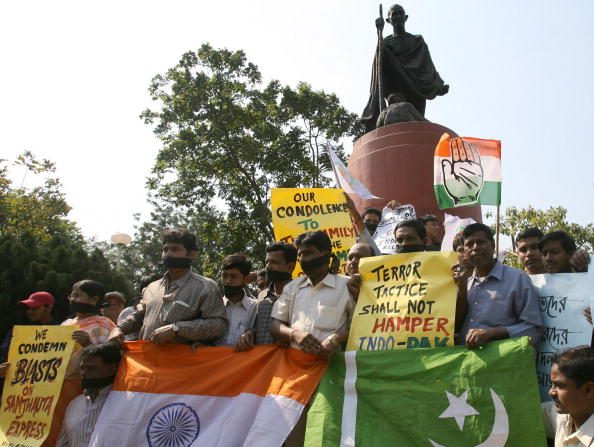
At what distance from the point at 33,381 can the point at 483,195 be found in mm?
4725

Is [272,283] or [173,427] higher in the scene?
[272,283]

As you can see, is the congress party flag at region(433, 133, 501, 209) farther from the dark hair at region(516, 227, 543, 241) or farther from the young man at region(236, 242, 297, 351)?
the young man at region(236, 242, 297, 351)

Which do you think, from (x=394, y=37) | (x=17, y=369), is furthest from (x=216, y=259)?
(x=17, y=369)

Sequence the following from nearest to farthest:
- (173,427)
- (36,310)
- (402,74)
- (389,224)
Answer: (173,427) < (36,310) < (389,224) < (402,74)

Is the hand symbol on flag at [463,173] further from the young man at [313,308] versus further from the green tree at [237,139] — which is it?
the green tree at [237,139]

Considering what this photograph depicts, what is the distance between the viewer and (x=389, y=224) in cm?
703

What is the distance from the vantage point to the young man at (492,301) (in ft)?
11.3

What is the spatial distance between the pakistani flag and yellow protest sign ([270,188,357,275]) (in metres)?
2.63

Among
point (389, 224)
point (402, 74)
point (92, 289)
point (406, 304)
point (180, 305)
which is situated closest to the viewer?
point (406, 304)

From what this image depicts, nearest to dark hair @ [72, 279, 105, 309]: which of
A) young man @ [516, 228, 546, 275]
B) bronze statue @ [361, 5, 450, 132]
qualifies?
young man @ [516, 228, 546, 275]

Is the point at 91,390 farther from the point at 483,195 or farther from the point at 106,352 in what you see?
the point at 483,195

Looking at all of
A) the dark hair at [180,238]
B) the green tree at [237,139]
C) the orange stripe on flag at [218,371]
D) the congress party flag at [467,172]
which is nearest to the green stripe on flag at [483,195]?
the congress party flag at [467,172]

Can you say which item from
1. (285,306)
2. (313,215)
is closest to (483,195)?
(313,215)

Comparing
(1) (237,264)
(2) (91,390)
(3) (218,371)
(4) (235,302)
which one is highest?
(1) (237,264)
